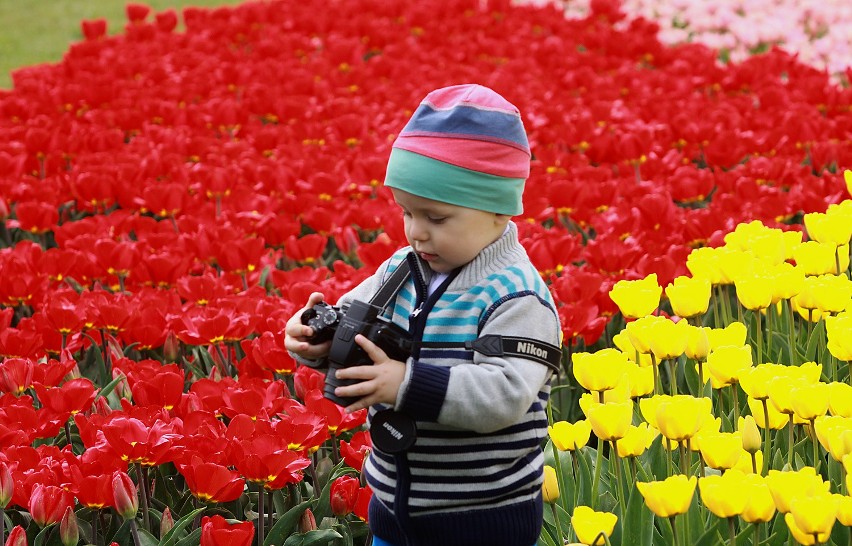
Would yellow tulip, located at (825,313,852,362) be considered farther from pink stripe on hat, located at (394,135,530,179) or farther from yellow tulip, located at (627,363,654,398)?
pink stripe on hat, located at (394,135,530,179)

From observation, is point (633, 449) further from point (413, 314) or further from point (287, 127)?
point (287, 127)

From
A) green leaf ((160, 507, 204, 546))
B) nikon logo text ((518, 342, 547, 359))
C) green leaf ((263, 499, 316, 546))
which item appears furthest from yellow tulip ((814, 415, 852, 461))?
green leaf ((160, 507, 204, 546))

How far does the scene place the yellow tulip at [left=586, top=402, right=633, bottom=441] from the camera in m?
2.16

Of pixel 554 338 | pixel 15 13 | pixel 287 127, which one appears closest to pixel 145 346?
pixel 554 338

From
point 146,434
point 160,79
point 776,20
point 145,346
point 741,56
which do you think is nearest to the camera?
point 146,434

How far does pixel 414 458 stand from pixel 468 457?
96 millimetres

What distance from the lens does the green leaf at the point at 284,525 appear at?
2523 millimetres

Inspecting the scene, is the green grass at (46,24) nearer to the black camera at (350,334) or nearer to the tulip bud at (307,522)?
the tulip bud at (307,522)

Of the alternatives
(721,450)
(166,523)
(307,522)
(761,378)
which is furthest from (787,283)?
(166,523)

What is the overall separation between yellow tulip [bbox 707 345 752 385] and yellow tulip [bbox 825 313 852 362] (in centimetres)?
20

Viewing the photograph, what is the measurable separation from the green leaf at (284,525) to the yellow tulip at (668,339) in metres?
0.82

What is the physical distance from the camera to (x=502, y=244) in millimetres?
2098

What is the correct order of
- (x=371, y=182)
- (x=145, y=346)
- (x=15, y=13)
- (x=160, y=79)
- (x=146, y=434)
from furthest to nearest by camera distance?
(x=15, y=13), (x=160, y=79), (x=371, y=182), (x=145, y=346), (x=146, y=434)

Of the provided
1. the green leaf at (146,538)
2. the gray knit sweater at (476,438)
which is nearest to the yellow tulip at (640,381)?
the gray knit sweater at (476,438)
